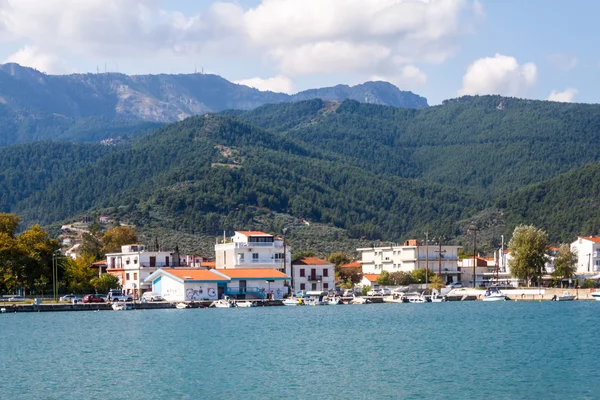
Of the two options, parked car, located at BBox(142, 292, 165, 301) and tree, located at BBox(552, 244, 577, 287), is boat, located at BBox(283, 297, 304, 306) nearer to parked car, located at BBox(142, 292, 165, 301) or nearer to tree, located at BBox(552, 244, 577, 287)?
parked car, located at BBox(142, 292, 165, 301)

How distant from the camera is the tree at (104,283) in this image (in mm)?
101188

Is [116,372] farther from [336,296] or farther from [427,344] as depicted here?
[336,296]

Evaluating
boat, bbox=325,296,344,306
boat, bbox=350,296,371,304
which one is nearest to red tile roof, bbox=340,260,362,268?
boat, bbox=350,296,371,304

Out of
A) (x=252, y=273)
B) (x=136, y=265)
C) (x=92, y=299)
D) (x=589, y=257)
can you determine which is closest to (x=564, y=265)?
(x=589, y=257)

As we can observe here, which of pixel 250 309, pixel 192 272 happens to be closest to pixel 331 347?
pixel 250 309

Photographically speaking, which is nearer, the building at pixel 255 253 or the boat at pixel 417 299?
the boat at pixel 417 299

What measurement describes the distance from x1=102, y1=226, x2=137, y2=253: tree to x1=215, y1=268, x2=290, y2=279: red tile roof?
2598cm

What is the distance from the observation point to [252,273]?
333 ft

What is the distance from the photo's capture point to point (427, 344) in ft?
187

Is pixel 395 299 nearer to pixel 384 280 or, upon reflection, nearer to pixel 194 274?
pixel 384 280

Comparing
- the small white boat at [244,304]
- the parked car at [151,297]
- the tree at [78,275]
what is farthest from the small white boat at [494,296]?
the tree at [78,275]

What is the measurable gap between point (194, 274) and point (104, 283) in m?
10.8

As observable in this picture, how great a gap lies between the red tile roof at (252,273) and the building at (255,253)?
295 cm

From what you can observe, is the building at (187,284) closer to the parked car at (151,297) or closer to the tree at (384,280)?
the parked car at (151,297)
